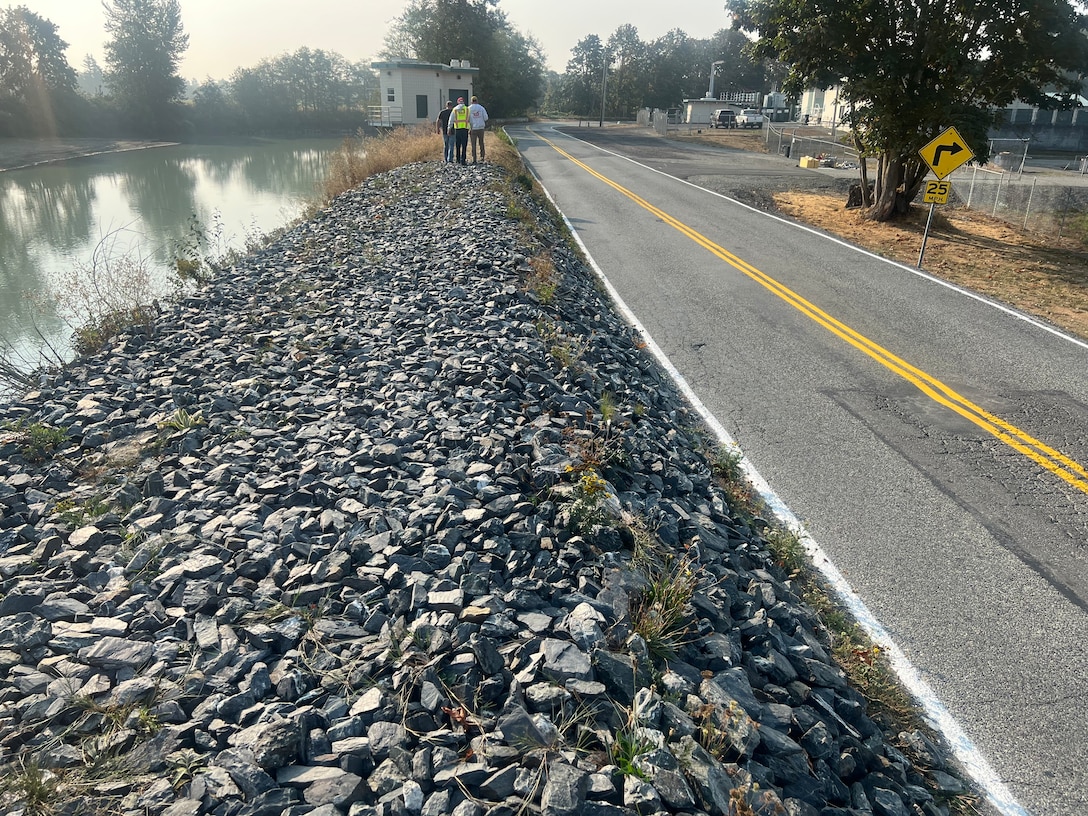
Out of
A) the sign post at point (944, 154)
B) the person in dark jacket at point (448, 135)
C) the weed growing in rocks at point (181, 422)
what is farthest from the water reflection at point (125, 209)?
the sign post at point (944, 154)

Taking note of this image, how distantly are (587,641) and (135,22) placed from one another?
8510 centimetres

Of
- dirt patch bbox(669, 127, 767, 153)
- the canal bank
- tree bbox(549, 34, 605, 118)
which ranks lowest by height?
the canal bank

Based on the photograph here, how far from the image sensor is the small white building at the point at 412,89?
5312cm

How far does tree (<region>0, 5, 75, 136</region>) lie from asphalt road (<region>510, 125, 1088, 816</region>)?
6113 centimetres

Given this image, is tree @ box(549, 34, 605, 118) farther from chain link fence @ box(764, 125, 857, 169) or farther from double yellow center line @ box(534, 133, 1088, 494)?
double yellow center line @ box(534, 133, 1088, 494)

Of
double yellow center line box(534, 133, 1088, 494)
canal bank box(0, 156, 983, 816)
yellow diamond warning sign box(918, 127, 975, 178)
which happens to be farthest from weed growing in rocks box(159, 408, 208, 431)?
yellow diamond warning sign box(918, 127, 975, 178)

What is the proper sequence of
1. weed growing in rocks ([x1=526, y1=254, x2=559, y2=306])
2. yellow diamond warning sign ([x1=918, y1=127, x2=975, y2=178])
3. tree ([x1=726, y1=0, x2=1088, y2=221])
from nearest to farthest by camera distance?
1. weed growing in rocks ([x1=526, y1=254, x2=559, y2=306])
2. yellow diamond warning sign ([x1=918, y1=127, x2=975, y2=178])
3. tree ([x1=726, y1=0, x2=1088, y2=221])

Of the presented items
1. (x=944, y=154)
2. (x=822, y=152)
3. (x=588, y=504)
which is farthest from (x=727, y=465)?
(x=822, y=152)

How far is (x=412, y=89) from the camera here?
5388 centimetres

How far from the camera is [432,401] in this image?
257 inches

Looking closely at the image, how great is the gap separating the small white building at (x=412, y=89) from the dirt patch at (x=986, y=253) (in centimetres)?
3806

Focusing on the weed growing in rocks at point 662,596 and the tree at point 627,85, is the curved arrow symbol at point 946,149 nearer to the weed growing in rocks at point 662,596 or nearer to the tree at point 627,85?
the weed growing in rocks at point 662,596

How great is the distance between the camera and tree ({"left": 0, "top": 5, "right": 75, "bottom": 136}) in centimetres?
5597

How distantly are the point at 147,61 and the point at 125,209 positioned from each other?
50675 mm
